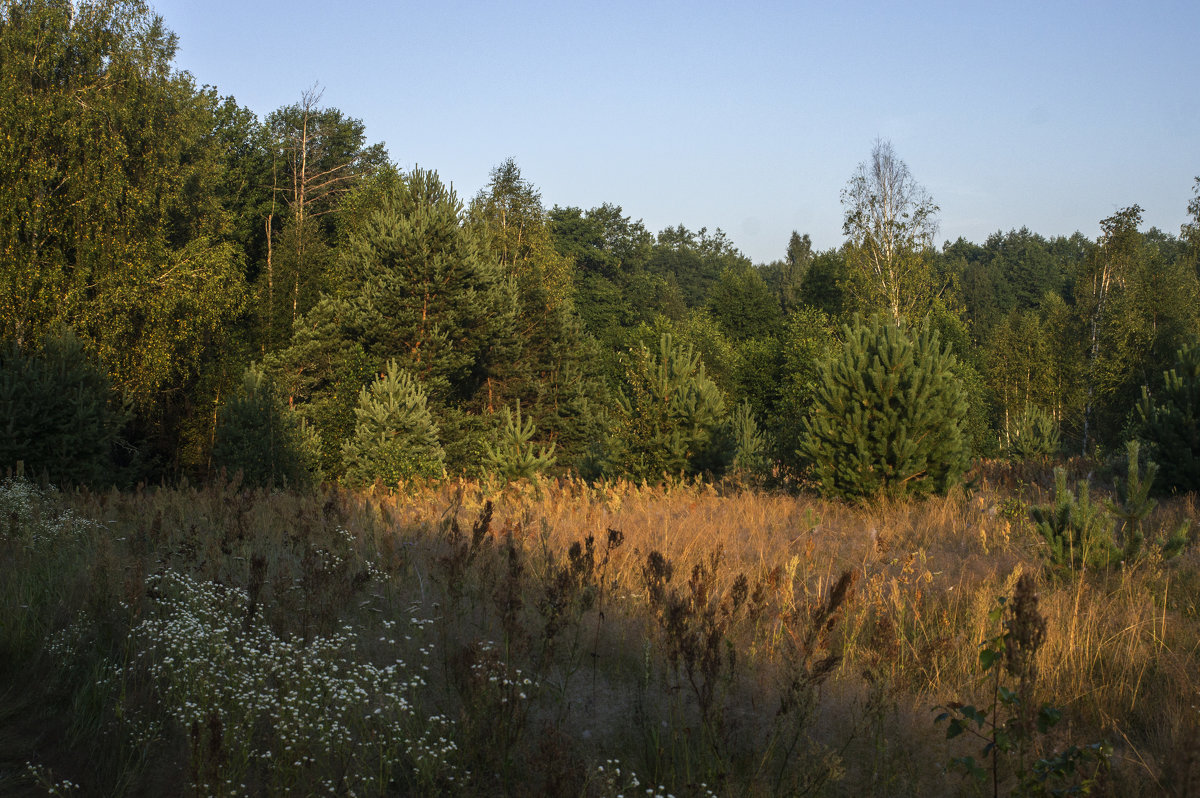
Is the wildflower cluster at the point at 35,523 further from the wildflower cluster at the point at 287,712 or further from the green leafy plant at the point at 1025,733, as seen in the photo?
the green leafy plant at the point at 1025,733

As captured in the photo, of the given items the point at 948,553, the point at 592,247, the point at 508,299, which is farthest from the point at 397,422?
the point at 592,247

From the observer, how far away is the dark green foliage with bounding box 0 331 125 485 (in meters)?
13.3

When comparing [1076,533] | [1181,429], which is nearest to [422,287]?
[1181,429]

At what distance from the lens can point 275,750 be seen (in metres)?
3.58

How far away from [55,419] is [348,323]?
11568 mm

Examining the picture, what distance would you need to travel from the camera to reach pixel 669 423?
41.0ft

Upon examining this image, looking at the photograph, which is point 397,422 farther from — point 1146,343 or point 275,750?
point 1146,343

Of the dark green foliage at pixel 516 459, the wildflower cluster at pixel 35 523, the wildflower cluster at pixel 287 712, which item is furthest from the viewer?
the dark green foliage at pixel 516 459

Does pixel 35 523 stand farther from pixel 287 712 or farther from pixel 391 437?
pixel 391 437

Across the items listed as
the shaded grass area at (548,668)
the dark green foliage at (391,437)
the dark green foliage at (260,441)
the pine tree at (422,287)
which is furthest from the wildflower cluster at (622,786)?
the pine tree at (422,287)

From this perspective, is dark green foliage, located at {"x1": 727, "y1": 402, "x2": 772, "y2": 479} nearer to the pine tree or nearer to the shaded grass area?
the shaded grass area

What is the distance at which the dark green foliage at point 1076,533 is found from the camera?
577 centimetres

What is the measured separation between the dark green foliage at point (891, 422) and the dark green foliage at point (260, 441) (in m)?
11.5

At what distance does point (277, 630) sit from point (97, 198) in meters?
22.3
